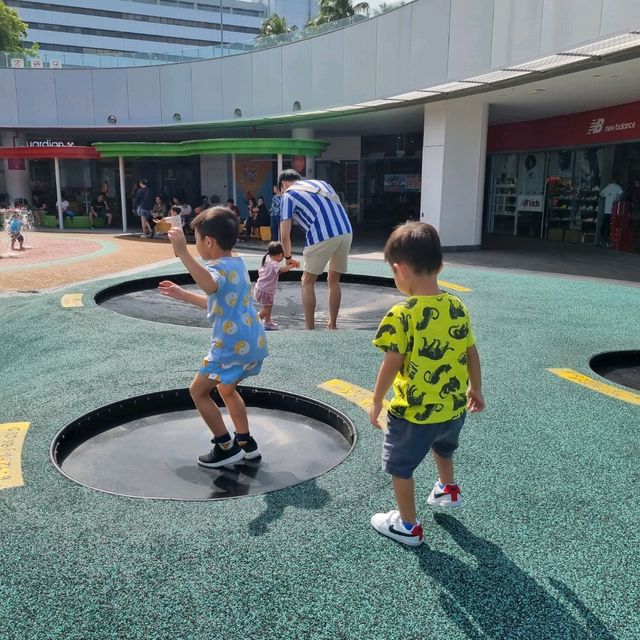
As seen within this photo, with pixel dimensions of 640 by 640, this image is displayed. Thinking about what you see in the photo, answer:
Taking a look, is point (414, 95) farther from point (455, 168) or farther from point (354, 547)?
point (354, 547)

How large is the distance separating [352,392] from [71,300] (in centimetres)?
454

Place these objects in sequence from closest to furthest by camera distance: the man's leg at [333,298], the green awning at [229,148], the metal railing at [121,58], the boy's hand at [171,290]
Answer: the boy's hand at [171,290] < the man's leg at [333,298] < the green awning at [229,148] < the metal railing at [121,58]

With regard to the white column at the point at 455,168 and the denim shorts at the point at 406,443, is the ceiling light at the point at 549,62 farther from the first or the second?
the denim shorts at the point at 406,443

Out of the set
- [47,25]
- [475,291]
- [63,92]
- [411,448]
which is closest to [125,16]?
[47,25]

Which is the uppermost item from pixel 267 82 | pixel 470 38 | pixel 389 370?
pixel 267 82

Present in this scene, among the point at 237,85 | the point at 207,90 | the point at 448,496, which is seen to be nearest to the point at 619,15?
the point at 448,496

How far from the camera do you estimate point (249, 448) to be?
3613 mm

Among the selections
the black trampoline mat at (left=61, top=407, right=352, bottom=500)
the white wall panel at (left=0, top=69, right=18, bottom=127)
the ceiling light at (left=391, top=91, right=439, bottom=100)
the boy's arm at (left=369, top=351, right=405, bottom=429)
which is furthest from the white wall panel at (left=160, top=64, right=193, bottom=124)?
the boy's arm at (left=369, top=351, right=405, bottom=429)

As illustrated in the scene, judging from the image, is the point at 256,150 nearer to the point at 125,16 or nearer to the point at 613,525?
the point at 613,525

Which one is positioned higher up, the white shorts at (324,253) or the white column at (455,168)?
the white column at (455,168)

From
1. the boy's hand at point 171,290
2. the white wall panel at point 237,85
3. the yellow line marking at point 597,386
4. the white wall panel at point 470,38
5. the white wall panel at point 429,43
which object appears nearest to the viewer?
the boy's hand at point 171,290

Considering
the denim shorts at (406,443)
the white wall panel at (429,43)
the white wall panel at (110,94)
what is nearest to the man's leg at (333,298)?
the denim shorts at (406,443)

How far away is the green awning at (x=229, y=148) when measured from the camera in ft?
55.8

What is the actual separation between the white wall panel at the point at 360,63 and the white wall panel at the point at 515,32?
465cm
